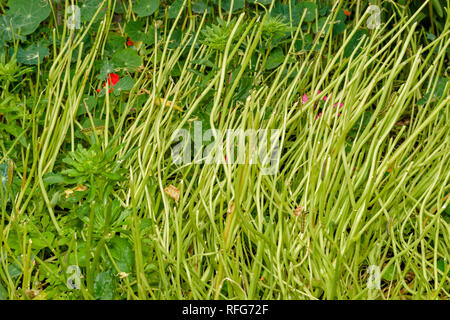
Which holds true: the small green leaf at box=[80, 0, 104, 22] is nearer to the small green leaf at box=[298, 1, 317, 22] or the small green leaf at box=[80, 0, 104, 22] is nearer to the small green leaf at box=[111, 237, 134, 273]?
the small green leaf at box=[298, 1, 317, 22]

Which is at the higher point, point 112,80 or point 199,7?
point 199,7

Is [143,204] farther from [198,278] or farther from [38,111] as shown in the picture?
[38,111]

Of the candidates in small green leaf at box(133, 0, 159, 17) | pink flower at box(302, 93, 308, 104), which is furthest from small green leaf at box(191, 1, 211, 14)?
pink flower at box(302, 93, 308, 104)

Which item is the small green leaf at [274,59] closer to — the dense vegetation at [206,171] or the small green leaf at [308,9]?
the dense vegetation at [206,171]

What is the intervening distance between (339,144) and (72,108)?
0.70 meters

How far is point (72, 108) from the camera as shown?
1322mm

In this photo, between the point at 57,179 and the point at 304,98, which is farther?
the point at 304,98

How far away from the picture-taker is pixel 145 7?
1510 millimetres

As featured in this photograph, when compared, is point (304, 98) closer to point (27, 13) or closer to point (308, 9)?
point (308, 9)

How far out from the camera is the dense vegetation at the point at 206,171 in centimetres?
101

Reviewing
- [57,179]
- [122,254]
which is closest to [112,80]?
[57,179]

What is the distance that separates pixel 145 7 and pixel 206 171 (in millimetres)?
630

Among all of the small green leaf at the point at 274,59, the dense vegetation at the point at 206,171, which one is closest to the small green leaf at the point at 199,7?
the dense vegetation at the point at 206,171

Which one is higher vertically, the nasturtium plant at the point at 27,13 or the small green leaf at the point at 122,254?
the nasturtium plant at the point at 27,13
